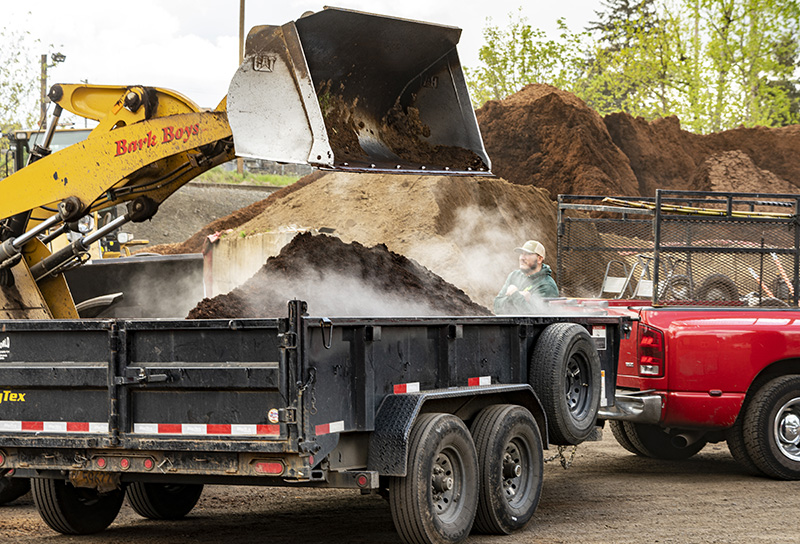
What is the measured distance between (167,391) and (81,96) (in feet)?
11.6

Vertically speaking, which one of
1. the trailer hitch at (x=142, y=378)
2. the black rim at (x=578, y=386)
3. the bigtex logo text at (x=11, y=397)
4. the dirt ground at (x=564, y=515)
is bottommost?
the dirt ground at (x=564, y=515)

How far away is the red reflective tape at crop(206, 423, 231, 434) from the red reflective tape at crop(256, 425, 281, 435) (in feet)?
0.62

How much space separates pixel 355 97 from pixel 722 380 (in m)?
3.89

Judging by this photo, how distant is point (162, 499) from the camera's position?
286 inches

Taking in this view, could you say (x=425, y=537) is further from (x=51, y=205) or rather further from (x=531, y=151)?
(x=531, y=151)

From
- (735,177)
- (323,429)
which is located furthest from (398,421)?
(735,177)

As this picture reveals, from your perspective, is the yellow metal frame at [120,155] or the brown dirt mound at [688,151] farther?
the brown dirt mound at [688,151]

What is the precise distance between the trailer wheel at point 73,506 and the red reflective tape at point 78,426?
102 cm

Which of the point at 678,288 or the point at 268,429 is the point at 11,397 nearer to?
the point at 268,429

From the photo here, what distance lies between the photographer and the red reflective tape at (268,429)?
5213 mm

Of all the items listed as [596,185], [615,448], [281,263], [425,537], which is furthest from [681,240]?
[596,185]

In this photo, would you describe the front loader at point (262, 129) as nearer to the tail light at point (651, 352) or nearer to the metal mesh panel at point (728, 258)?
the tail light at point (651, 352)

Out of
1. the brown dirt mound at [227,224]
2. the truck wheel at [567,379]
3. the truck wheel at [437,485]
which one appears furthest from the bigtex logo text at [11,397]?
the brown dirt mound at [227,224]

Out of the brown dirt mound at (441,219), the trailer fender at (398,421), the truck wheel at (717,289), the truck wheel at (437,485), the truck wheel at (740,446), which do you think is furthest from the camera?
the brown dirt mound at (441,219)
